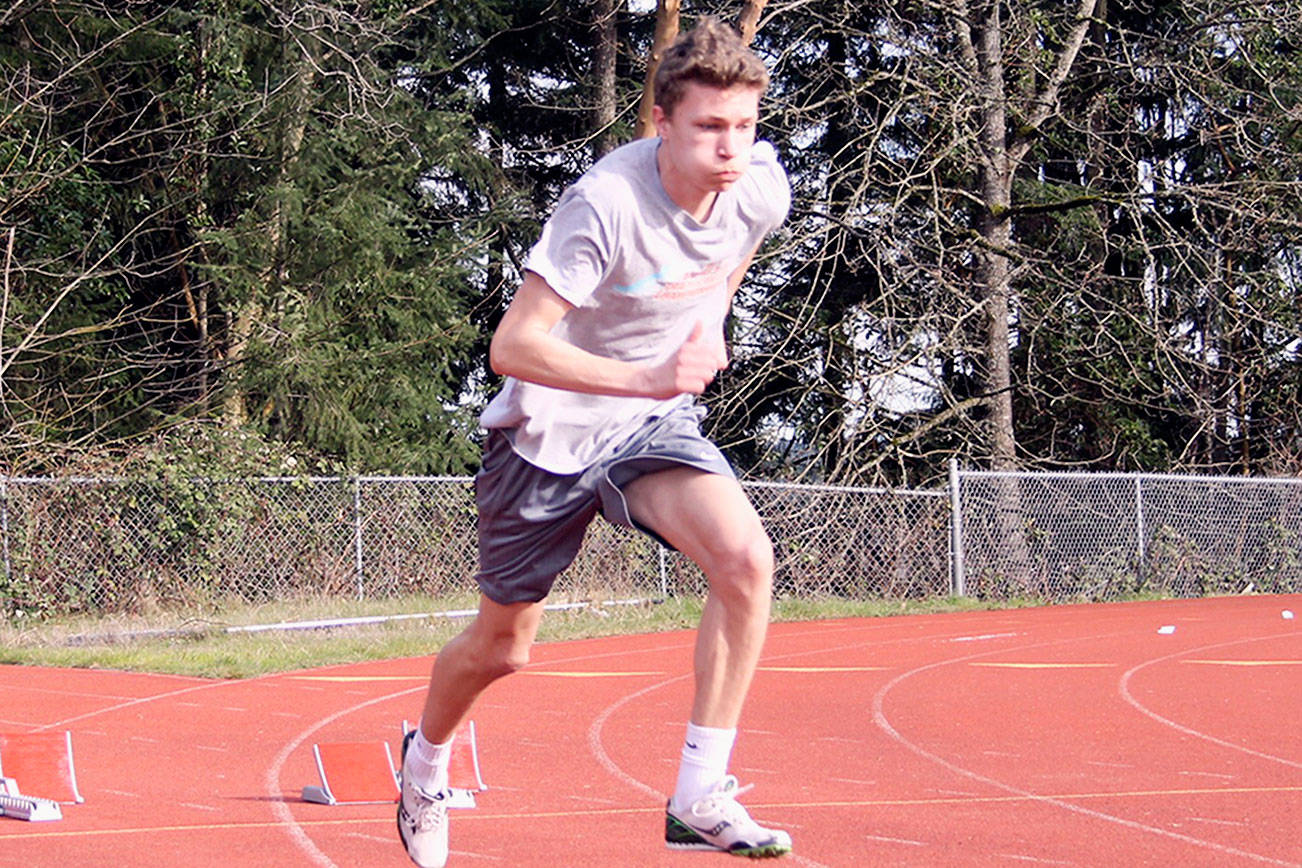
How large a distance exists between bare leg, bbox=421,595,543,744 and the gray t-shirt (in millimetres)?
440

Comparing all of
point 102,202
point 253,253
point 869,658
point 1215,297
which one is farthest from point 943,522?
point 102,202

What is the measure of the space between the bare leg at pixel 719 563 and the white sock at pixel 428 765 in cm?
100

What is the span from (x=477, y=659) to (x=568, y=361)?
1039 millimetres

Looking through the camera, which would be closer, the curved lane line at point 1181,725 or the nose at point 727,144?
the nose at point 727,144

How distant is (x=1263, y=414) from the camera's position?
23547 mm

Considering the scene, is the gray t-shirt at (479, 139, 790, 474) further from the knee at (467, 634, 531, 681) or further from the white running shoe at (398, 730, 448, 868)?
the white running shoe at (398, 730, 448, 868)

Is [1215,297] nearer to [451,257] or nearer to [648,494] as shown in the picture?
[451,257]

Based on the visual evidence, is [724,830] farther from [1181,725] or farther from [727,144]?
[1181,725]

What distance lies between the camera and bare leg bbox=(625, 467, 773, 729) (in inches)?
146

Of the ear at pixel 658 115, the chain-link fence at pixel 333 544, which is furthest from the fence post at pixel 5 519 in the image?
the ear at pixel 658 115

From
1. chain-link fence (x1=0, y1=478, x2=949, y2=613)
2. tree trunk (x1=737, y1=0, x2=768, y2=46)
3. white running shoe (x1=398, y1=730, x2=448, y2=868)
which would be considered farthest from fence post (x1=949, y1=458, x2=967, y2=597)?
white running shoe (x1=398, y1=730, x2=448, y2=868)

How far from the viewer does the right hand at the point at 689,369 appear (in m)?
3.44

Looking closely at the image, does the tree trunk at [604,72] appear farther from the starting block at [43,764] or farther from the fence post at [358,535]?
the starting block at [43,764]

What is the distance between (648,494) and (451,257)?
18.8 metres
